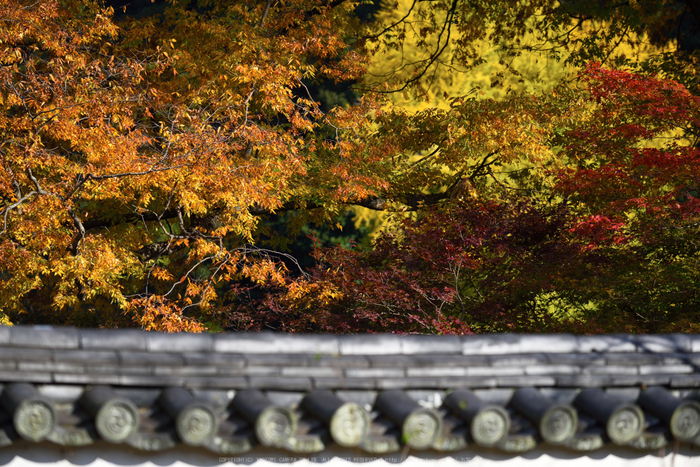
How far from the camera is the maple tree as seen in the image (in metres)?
8.37

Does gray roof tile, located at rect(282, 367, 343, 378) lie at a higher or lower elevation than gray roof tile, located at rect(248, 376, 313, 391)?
higher

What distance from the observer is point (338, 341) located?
10.7ft

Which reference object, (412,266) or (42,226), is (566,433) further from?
(42,226)

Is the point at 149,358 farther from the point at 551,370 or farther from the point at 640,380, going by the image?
the point at 640,380

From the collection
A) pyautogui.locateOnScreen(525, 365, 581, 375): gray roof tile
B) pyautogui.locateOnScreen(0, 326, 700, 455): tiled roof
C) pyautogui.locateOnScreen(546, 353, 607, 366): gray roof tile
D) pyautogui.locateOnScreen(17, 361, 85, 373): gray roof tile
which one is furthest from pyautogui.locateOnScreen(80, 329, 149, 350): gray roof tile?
pyautogui.locateOnScreen(546, 353, 607, 366): gray roof tile

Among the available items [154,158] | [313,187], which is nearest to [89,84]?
[154,158]

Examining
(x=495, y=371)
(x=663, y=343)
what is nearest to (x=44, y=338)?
(x=495, y=371)

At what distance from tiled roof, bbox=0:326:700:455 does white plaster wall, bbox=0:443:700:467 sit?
12 centimetres

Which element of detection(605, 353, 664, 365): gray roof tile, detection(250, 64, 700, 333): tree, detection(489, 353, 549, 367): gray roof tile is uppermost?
detection(250, 64, 700, 333): tree

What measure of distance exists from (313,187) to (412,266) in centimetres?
244

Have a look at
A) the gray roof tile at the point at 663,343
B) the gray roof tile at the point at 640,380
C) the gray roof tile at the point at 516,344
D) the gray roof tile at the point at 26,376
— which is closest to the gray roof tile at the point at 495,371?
the gray roof tile at the point at 516,344

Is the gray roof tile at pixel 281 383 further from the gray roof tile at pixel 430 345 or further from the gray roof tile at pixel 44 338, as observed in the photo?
the gray roof tile at pixel 44 338

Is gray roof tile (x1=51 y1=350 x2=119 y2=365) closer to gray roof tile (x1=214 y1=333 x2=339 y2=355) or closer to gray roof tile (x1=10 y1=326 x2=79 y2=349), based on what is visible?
gray roof tile (x1=10 y1=326 x2=79 y2=349)

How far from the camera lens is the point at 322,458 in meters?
3.05
